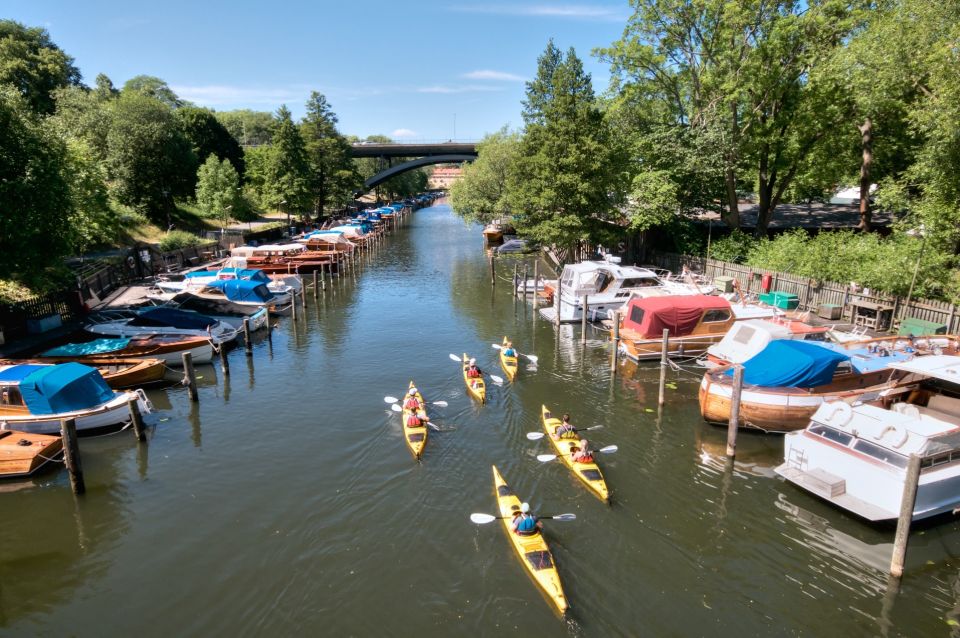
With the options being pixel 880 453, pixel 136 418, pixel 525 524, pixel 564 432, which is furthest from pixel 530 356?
pixel 136 418

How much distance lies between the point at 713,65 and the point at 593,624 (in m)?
38.1

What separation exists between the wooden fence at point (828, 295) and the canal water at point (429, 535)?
39.8 feet

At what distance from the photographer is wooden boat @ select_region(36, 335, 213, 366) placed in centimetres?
2470

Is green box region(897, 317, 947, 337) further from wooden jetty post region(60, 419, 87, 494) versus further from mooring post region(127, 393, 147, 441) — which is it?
wooden jetty post region(60, 419, 87, 494)

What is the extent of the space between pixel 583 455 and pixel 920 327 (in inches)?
762

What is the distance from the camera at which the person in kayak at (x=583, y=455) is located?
56.2 feet

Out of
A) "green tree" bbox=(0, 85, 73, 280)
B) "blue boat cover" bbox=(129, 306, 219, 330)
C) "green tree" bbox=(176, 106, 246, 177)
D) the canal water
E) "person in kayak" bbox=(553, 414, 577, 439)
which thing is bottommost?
the canal water

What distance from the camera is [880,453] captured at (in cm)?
1403

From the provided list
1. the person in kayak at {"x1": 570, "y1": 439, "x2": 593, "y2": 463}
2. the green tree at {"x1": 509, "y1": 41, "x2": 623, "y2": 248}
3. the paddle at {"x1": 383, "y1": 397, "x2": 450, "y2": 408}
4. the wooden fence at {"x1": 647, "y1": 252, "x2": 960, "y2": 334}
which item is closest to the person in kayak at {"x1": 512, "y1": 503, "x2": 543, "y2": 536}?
the person in kayak at {"x1": 570, "y1": 439, "x2": 593, "y2": 463}

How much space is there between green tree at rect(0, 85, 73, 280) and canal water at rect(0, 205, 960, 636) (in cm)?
968

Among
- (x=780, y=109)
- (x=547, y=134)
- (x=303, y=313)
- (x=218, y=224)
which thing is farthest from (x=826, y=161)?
(x=218, y=224)

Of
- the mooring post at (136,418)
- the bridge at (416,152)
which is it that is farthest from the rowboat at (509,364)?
the bridge at (416,152)

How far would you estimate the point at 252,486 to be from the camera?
1702 cm

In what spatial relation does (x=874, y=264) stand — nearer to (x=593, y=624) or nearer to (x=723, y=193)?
(x=723, y=193)
